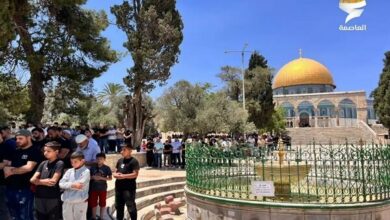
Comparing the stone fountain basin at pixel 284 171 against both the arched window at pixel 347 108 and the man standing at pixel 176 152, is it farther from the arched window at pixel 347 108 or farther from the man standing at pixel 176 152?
the arched window at pixel 347 108

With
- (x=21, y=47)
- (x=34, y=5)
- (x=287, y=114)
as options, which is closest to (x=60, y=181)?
(x=21, y=47)

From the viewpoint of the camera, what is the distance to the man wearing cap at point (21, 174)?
502cm

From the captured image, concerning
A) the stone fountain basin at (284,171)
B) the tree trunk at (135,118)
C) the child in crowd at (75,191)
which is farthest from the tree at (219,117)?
the child in crowd at (75,191)

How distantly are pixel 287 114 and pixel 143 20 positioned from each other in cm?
4392

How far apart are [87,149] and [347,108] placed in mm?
55013

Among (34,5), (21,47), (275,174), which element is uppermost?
(34,5)

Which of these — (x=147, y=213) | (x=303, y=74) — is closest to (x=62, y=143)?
(x=147, y=213)

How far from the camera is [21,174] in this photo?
5.12 meters

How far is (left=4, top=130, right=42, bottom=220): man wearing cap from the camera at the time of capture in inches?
198

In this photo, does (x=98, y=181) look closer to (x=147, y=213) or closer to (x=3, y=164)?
(x=3, y=164)

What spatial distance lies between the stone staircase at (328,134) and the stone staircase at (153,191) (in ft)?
108

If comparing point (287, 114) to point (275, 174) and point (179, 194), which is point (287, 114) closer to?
point (179, 194)

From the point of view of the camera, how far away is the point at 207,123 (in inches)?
1133

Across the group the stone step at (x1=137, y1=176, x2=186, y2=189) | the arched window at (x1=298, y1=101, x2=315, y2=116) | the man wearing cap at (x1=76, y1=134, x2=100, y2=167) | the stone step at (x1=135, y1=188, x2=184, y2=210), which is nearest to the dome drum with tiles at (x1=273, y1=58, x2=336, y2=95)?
the arched window at (x1=298, y1=101, x2=315, y2=116)
